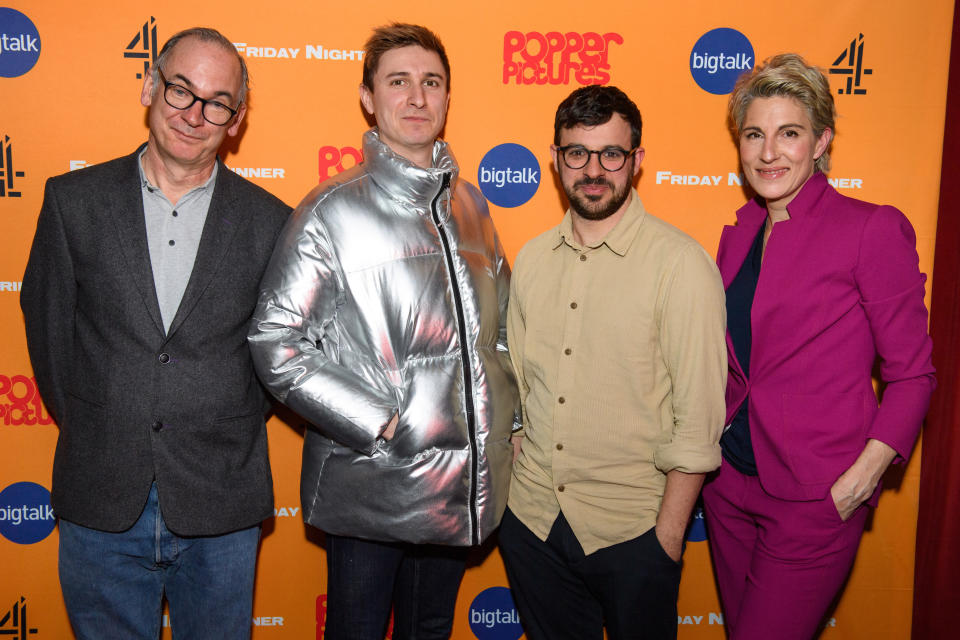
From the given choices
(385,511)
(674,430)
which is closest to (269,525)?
(385,511)

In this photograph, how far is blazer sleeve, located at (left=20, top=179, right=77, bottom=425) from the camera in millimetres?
1862

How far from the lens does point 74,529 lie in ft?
6.16

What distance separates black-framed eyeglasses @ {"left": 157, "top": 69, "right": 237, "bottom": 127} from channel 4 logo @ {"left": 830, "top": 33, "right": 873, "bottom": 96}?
2.12 m

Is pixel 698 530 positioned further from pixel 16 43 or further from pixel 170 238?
pixel 16 43

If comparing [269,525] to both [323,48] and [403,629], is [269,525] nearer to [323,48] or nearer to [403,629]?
[403,629]

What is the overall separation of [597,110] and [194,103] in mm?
1105

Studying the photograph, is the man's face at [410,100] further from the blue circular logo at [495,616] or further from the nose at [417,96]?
the blue circular logo at [495,616]

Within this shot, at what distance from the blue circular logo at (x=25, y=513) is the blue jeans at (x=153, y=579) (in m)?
0.70

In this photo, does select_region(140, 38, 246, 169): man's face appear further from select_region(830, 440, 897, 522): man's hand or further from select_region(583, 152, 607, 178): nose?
select_region(830, 440, 897, 522): man's hand

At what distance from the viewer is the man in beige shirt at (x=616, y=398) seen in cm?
183

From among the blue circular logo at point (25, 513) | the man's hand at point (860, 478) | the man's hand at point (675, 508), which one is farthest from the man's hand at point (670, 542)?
the blue circular logo at point (25, 513)

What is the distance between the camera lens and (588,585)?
1.94m

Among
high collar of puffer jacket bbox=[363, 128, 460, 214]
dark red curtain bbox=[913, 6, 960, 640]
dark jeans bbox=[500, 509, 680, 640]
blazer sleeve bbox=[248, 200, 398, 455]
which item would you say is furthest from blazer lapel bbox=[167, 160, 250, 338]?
dark red curtain bbox=[913, 6, 960, 640]

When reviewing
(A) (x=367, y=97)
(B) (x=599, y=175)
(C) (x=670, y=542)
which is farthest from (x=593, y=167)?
(C) (x=670, y=542)
